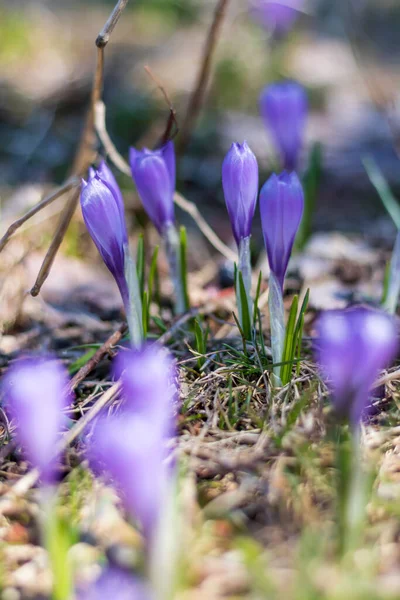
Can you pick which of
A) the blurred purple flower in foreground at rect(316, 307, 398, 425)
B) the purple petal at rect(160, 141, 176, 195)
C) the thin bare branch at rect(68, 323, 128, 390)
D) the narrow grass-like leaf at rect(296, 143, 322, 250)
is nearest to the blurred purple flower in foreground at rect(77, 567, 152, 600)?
the blurred purple flower in foreground at rect(316, 307, 398, 425)

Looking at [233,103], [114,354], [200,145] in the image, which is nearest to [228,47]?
[233,103]

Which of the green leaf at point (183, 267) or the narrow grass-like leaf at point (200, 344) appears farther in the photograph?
the green leaf at point (183, 267)

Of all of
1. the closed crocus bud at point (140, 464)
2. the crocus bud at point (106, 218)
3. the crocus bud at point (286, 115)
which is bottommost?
the closed crocus bud at point (140, 464)

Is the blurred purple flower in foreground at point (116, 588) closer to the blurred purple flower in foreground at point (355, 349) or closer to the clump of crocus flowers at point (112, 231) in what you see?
the blurred purple flower in foreground at point (355, 349)

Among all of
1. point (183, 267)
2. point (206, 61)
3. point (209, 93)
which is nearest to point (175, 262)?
point (183, 267)

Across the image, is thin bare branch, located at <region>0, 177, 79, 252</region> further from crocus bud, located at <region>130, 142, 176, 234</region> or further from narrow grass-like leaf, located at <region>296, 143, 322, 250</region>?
narrow grass-like leaf, located at <region>296, 143, 322, 250</region>

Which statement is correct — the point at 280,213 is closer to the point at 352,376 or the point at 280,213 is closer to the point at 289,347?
the point at 289,347

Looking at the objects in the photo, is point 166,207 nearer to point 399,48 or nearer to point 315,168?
point 315,168

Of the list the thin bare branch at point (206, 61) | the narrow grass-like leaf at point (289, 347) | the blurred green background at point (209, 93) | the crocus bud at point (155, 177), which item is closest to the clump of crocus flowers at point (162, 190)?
the crocus bud at point (155, 177)

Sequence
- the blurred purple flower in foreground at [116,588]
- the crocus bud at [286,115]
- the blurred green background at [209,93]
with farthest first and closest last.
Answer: the blurred green background at [209,93], the crocus bud at [286,115], the blurred purple flower in foreground at [116,588]
